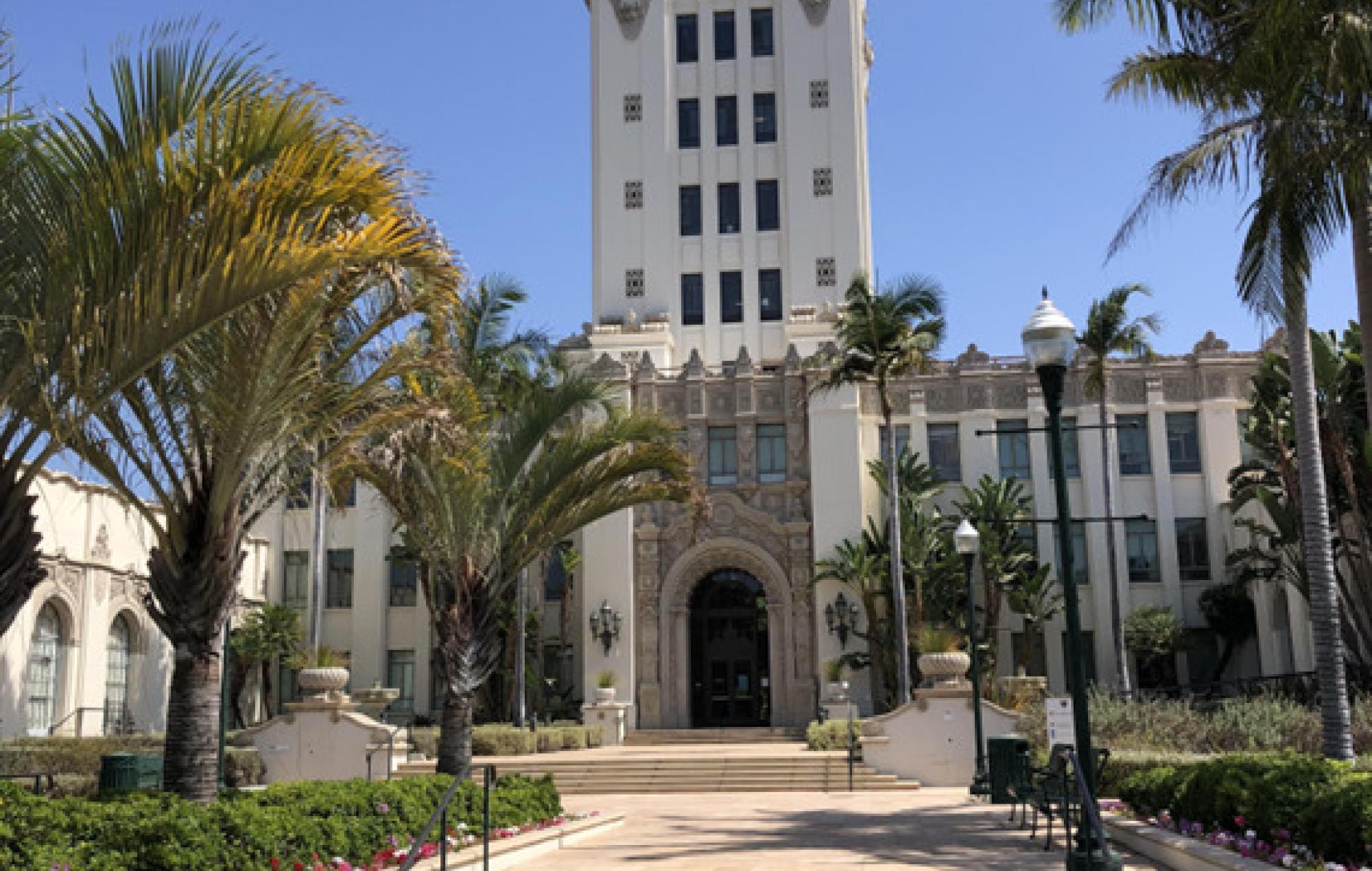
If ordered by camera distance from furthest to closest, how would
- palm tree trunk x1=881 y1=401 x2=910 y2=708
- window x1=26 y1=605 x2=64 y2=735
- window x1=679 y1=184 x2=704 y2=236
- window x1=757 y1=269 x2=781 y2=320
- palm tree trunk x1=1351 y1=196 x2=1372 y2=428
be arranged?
window x1=679 y1=184 x2=704 y2=236 → window x1=757 y1=269 x2=781 y2=320 → palm tree trunk x1=881 y1=401 x2=910 y2=708 → window x1=26 y1=605 x2=64 y2=735 → palm tree trunk x1=1351 y1=196 x2=1372 y2=428

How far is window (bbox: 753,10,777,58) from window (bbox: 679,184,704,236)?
5.38 metres

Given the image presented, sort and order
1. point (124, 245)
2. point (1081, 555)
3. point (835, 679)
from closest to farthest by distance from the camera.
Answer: point (124, 245)
point (835, 679)
point (1081, 555)

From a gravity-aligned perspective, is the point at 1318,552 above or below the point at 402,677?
above

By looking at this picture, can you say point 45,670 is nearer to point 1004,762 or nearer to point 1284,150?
point 1004,762

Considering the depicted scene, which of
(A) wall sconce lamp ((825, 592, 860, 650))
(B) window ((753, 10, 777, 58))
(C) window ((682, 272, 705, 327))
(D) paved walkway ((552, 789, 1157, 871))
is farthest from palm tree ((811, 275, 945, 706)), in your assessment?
(B) window ((753, 10, 777, 58))

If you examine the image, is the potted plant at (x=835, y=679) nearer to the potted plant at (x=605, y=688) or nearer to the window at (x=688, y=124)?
the potted plant at (x=605, y=688)

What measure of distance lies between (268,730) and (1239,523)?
24.8m

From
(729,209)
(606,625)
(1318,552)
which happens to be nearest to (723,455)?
(606,625)

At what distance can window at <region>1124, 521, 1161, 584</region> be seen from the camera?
124ft

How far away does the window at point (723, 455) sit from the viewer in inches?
1524

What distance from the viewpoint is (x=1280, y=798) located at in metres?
10.8

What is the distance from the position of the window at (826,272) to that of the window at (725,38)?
8.22 m

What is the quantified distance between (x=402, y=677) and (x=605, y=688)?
7.67 metres

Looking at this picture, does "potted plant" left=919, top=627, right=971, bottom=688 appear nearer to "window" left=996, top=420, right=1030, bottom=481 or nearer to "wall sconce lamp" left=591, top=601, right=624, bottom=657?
"wall sconce lamp" left=591, top=601, right=624, bottom=657
